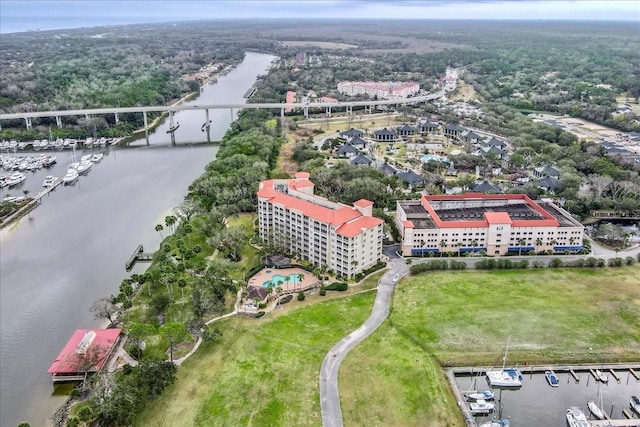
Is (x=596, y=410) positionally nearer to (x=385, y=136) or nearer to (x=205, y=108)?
(x=385, y=136)

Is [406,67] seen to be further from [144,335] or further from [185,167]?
Result: [144,335]

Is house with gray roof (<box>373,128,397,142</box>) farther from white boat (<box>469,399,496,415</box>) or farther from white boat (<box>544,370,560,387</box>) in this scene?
white boat (<box>469,399,496,415</box>)

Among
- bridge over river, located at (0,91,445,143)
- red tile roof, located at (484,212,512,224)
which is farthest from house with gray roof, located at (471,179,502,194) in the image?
bridge over river, located at (0,91,445,143)

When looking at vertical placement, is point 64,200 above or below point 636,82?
below

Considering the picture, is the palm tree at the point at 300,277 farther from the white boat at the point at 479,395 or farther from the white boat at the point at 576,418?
the white boat at the point at 576,418

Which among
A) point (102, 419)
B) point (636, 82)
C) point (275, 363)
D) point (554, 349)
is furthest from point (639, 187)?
point (636, 82)

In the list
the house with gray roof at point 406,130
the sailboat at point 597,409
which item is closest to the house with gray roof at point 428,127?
the house with gray roof at point 406,130
